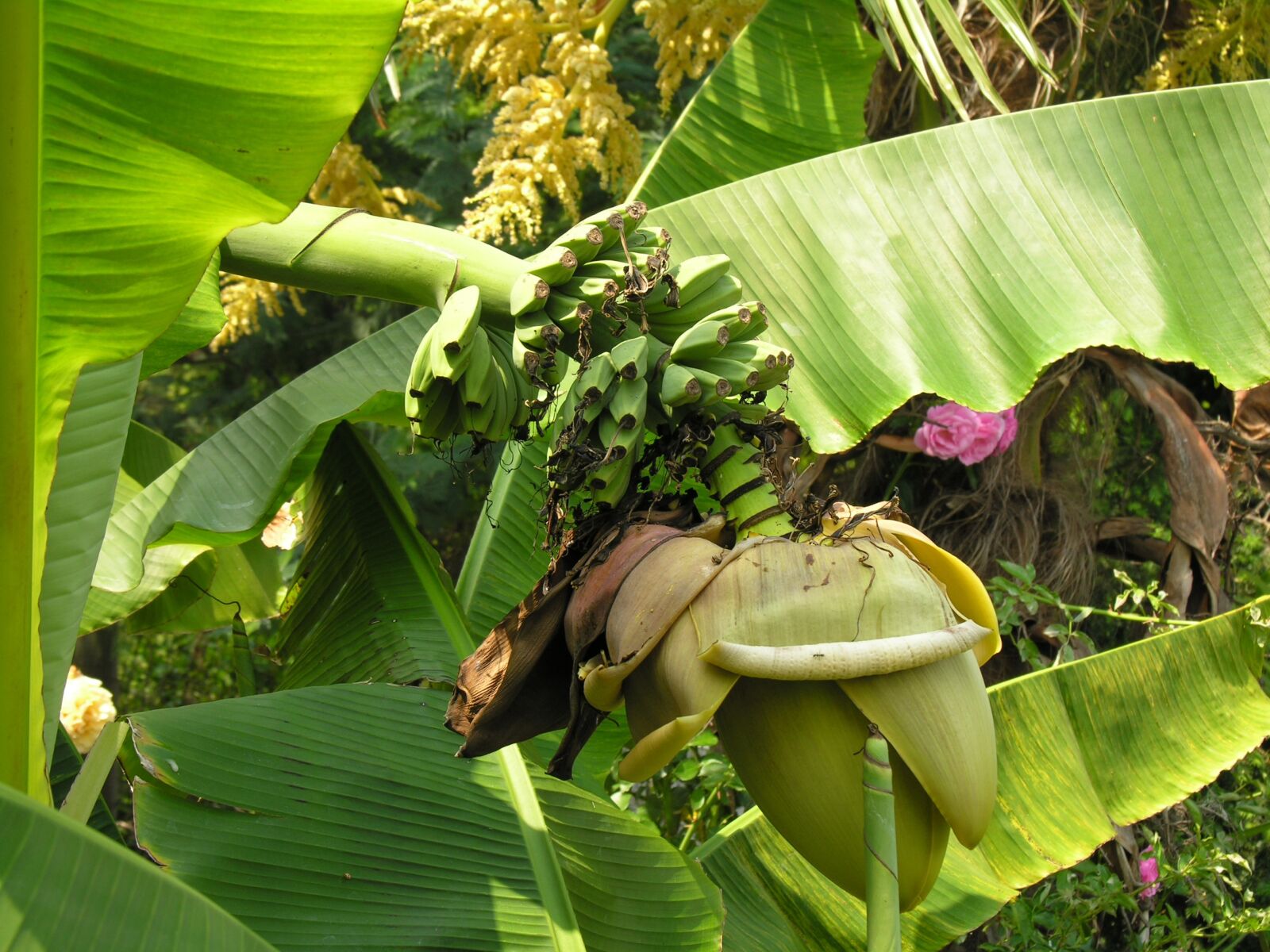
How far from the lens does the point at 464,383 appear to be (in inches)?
32.6

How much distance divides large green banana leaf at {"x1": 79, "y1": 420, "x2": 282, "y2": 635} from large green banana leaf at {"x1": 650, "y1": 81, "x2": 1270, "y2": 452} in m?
0.92

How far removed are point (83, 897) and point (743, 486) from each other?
0.49 metres

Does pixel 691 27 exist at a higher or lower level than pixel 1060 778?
higher

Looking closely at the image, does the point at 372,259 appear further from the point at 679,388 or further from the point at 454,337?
the point at 679,388

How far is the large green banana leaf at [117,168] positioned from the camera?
2.28 feet

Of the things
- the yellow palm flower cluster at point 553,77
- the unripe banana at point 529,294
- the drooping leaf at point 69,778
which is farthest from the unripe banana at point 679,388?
the yellow palm flower cluster at point 553,77

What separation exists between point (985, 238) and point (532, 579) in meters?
0.77

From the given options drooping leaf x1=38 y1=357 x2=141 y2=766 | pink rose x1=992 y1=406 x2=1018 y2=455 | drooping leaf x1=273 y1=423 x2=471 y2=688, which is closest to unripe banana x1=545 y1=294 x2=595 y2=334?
drooping leaf x1=38 y1=357 x2=141 y2=766

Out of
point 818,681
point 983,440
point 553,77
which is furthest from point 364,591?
point 983,440

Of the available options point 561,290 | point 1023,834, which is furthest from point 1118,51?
point 561,290

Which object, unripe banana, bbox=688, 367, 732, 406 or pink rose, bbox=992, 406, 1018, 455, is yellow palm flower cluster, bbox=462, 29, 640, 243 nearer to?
pink rose, bbox=992, 406, 1018, 455

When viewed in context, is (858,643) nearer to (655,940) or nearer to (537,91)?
(655,940)

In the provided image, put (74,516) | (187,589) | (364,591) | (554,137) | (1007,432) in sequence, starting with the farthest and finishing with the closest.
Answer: (1007,432), (554,137), (187,589), (364,591), (74,516)

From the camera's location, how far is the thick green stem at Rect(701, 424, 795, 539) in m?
0.74
